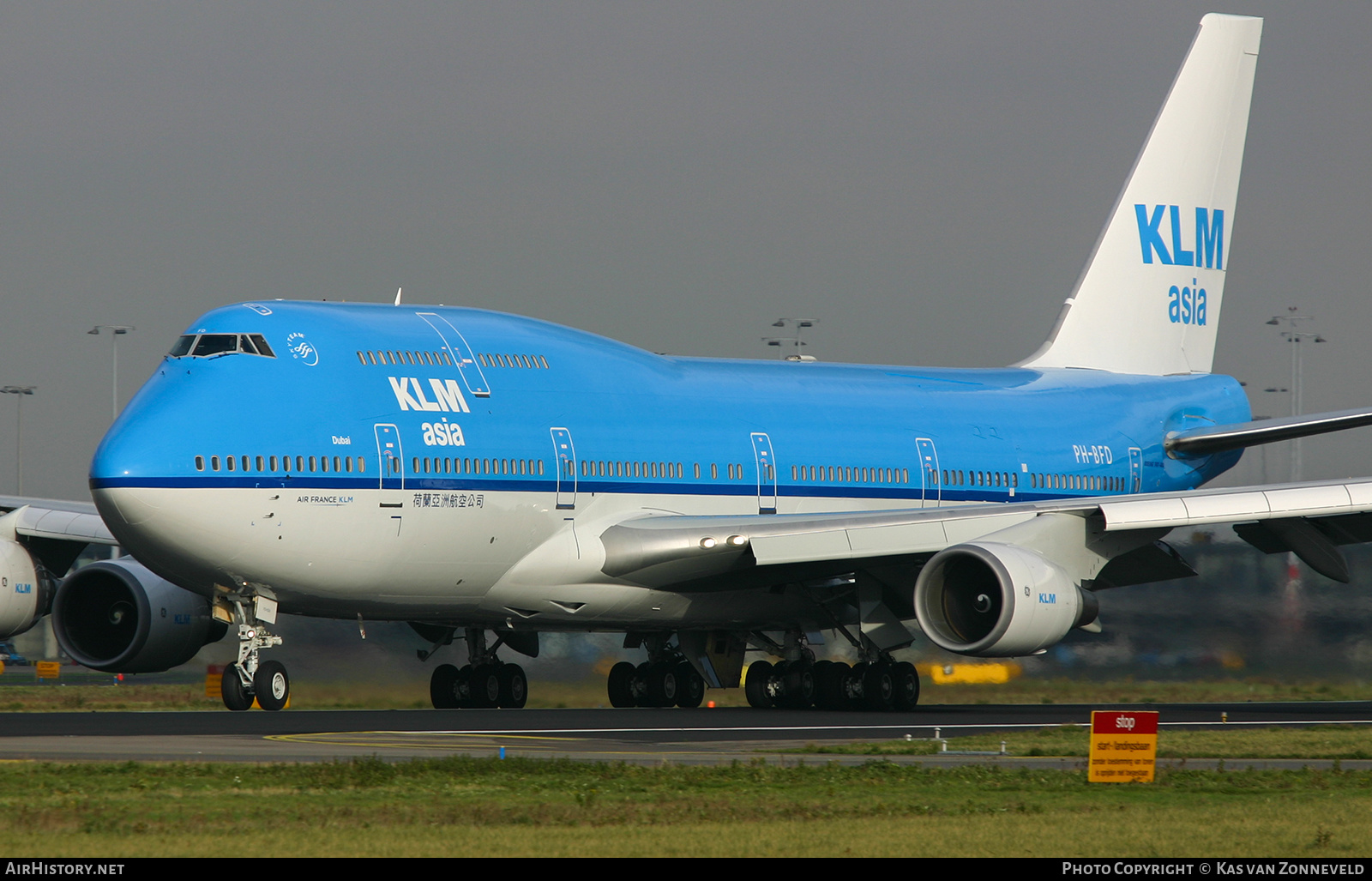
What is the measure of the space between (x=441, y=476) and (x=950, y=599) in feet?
22.2

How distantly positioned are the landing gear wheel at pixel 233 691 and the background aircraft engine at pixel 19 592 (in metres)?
4.36

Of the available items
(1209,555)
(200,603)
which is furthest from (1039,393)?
(200,603)

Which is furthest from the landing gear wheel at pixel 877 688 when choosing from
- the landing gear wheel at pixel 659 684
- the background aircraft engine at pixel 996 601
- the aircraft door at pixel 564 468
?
the aircraft door at pixel 564 468

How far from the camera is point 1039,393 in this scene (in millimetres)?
33938

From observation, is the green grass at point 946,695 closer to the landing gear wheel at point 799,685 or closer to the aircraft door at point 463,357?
the landing gear wheel at point 799,685

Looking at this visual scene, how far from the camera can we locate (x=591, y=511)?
1021 inches

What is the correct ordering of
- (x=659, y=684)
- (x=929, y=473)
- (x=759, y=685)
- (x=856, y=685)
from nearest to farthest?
(x=856, y=685) < (x=759, y=685) < (x=659, y=684) < (x=929, y=473)

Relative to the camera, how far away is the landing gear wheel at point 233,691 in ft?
75.6

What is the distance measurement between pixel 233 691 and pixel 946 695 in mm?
14575

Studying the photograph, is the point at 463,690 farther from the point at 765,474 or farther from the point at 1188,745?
the point at 1188,745

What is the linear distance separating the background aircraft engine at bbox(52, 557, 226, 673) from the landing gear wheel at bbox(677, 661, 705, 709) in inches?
297

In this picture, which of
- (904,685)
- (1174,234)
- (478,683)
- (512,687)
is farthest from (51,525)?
(1174,234)

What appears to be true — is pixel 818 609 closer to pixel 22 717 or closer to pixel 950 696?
pixel 950 696

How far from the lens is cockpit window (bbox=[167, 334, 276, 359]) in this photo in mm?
23219
